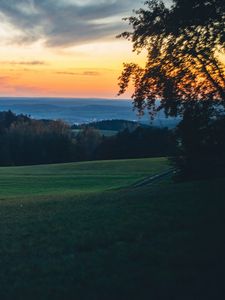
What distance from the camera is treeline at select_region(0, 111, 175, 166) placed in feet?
292

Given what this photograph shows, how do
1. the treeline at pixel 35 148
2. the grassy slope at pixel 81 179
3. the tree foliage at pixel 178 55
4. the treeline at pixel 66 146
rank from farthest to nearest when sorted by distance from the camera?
the treeline at pixel 35 148
the treeline at pixel 66 146
the grassy slope at pixel 81 179
the tree foliage at pixel 178 55

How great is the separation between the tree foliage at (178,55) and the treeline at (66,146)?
6442 cm

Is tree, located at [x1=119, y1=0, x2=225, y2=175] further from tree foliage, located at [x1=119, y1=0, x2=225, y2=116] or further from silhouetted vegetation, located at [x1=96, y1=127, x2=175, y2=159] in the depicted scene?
silhouetted vegetation, located at [x1=96, y1=127, x2=175, y2=159]

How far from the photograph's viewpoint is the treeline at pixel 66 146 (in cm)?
8900

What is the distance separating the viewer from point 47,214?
16.3 metres

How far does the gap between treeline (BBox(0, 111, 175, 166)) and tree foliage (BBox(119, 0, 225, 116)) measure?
6442 centimetres

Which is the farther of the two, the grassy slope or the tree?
the grassy slope

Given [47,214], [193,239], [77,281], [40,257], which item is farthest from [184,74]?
[77,281]

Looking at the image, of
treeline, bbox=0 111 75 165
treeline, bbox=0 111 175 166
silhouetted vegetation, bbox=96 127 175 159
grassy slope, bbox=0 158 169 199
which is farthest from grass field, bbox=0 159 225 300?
treeline, bbox=0 111 75 165

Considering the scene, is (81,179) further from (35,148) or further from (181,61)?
(35,148)

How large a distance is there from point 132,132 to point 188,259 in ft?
266

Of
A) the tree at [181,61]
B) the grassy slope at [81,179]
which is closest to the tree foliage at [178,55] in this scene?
the tree at [181,61]

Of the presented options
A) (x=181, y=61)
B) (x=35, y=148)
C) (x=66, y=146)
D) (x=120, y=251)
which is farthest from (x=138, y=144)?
(x=120, y=251)

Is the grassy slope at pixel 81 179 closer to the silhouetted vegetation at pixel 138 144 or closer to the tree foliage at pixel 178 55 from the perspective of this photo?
the tree foliage at pixel 178 55
